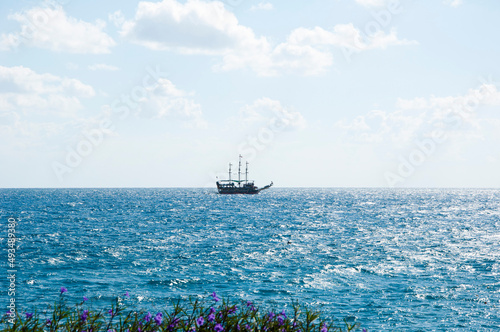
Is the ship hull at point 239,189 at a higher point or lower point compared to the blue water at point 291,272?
higher

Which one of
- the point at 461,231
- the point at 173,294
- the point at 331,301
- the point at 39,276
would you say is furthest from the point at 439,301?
the point at 461,231

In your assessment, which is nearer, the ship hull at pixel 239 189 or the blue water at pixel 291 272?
the blue water at pixel 291 272

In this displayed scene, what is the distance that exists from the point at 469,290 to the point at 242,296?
523 inches

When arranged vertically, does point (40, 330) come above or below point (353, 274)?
above

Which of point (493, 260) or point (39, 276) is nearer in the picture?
point (39, 276)

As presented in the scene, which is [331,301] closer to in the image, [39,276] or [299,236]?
[39,276]

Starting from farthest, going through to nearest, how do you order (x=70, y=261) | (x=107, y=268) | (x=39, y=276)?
(x=70, y=261) → (x=107, y=268) → (x=39, y=276)

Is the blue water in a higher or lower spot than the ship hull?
lower

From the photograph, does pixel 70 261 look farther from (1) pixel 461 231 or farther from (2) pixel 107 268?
(1) pixel 461 231

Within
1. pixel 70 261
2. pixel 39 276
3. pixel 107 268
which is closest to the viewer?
pixel 39 276

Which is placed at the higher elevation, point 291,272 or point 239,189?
point 239,189

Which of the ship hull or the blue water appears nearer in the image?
the blue water

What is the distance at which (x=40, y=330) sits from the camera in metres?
6.35

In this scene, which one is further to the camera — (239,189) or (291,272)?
(239,189)
